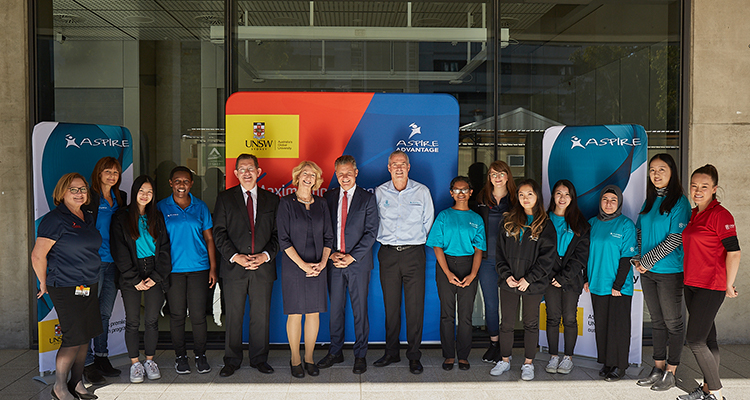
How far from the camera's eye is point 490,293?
169 inches

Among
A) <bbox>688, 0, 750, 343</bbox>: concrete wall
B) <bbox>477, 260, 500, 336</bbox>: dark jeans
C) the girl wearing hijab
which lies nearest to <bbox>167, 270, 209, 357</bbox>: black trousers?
<bbox>477, 260, 500, 336</bbox>: dark jeans

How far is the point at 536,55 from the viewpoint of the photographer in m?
5.02

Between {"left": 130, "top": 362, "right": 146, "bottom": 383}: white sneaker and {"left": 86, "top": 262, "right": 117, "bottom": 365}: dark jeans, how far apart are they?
32cm

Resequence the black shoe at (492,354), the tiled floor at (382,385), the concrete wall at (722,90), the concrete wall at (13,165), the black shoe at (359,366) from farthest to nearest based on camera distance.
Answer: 1. the concrete wall at (722,90)
2. the concrete wall at (13,165)
3. the black shoe at (492,354)
4. the black shoe at (359,366)
5. the tiled floor at (382,385)

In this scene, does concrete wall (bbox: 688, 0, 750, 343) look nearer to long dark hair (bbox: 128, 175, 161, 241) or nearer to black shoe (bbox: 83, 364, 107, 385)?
long dark hair (bbox: 128, 175, 161, 241)

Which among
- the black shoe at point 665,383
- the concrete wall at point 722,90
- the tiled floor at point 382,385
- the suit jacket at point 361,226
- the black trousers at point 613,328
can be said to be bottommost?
the tiled floor at point 382,385

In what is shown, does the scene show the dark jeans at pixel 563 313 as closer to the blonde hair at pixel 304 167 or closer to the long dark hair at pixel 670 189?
the long dark hair at pixel 670 189

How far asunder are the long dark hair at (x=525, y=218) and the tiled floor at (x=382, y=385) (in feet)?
3.75

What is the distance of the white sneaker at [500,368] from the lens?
13.2 feet

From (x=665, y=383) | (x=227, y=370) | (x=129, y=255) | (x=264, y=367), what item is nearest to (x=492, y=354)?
(x=665, y=383)

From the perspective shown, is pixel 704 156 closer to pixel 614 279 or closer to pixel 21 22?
pixel 614 279

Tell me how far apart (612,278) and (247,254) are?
2.81m

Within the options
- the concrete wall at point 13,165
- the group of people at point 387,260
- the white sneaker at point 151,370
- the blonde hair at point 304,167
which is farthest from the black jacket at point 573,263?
the concrete wall at point 13,165

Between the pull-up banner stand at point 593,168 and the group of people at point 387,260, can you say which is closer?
the group of people at point 387,260
